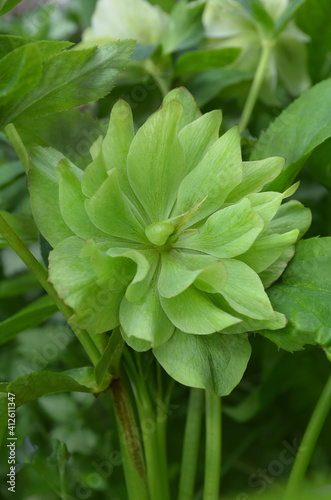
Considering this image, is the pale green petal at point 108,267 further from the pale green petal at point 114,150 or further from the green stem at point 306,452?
the green stem at point 306,452

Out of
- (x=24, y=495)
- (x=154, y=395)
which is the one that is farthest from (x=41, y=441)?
(x=154, y=395)

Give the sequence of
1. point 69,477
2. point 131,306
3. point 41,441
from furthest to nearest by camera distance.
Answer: point 41,441, point 69,477, point 131,306

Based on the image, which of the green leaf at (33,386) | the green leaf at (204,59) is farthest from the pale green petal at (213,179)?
the green leaf at (204,59)

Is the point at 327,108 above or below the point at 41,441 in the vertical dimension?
above

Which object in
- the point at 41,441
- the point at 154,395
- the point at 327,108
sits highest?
the point at 327,108

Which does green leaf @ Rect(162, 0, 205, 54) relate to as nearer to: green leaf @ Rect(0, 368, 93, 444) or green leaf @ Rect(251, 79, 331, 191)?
green leaf @ Rect(251, 79, 331, 191)

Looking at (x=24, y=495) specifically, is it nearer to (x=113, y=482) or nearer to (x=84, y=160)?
(x=113, y=482)

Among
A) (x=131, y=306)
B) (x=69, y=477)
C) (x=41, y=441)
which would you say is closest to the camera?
(x=131, y=306)

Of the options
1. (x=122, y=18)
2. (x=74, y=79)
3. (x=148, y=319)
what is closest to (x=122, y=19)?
(x=122, y=18)
